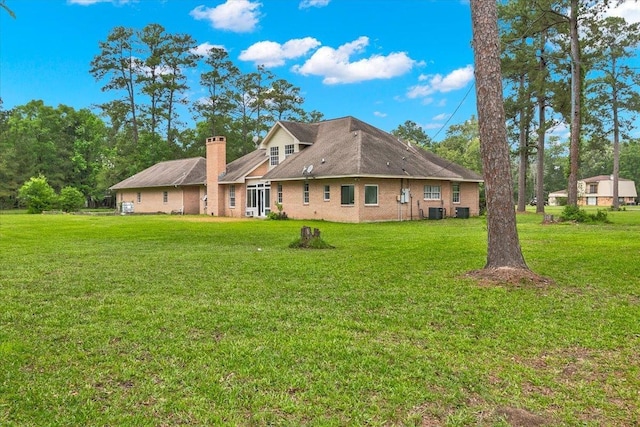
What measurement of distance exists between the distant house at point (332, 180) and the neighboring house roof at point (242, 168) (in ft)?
0.22

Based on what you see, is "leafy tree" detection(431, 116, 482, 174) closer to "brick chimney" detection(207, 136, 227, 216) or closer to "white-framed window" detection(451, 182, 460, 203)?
"white-framed window" detection(451, 182, 460, 203)

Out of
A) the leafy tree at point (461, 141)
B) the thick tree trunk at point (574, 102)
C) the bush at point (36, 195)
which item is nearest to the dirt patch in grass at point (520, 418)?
the thick tree trunk at point (574, 102)

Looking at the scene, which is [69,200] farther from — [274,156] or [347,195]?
[347,195]

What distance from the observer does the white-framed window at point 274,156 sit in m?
30.8

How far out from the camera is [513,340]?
4.61 meters

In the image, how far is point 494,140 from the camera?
7.65m

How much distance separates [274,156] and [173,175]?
9.98m

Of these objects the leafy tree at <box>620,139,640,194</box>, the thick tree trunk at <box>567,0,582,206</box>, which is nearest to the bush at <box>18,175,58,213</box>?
the thick tree trunk at <box>567,0,582,206</box>

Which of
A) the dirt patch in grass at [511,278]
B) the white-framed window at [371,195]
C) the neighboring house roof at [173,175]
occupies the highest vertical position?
the neighboring house roof at [173,175]

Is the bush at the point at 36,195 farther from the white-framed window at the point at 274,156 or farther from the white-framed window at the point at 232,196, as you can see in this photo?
the white-framed window at the point at 274,156

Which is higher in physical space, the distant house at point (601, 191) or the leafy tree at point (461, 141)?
the leafy tree at point (461, 141)

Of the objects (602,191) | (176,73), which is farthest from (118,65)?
(602,191)

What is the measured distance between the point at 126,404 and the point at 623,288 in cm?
699

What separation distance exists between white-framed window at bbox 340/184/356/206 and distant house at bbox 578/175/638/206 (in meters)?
56.4
